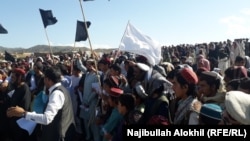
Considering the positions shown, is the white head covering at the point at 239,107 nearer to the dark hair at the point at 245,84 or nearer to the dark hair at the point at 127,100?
the dark hair at the point at 127,100

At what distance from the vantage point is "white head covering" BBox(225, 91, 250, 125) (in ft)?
8.95

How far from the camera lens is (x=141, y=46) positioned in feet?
21.2

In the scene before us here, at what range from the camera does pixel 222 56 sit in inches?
685

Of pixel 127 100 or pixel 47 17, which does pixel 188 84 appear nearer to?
pixel 127 100

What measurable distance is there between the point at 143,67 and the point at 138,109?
1032 mm

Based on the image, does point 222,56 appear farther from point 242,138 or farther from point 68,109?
point 242,138

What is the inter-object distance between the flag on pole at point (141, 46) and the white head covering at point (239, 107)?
3546mm

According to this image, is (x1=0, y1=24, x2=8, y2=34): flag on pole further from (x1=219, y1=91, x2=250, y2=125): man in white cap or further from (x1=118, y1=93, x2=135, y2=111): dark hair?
(x1=219, y1=91, x2=250, y2=125): man in white cap

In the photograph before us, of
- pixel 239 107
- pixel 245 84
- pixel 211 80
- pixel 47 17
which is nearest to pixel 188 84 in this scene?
pixel 211 80

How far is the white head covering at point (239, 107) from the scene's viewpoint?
2727 mm

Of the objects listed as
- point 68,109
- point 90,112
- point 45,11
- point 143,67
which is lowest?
point 90,112

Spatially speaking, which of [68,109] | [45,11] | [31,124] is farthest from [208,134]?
[45,11]

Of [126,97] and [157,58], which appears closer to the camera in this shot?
[126,97]

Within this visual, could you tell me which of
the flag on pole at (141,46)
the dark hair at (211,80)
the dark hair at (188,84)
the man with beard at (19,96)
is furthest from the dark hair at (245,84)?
the man with beard at (19,96)
